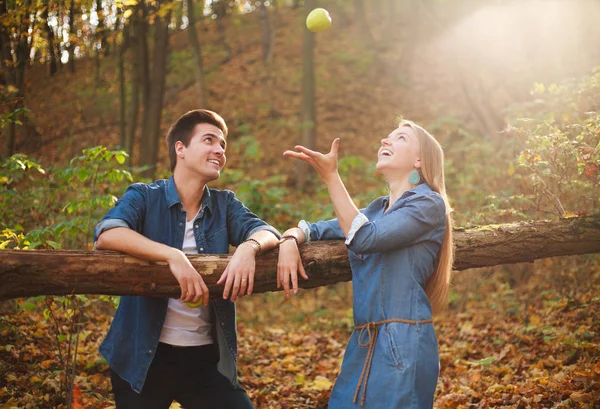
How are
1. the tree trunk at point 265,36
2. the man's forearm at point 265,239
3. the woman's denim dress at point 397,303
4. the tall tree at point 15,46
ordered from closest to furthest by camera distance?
the woman's denim dress at point 397,303
the man's forearm at point 265,239
the tall tree at point 15,46
the tree trunk at point 265,36

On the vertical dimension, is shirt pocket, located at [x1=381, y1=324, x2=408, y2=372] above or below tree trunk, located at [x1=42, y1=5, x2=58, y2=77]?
below

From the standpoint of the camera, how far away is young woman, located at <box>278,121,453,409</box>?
2752 millimetres

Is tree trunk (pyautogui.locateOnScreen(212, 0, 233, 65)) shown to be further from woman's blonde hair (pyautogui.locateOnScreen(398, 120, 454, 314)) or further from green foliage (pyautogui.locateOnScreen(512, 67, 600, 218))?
woman's blonde hair (pyautogui.locateOnScreen(398, 120, 454, 314))

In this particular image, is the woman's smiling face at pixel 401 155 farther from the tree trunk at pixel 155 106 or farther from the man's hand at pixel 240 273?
the tree trunk at pixel 155 106

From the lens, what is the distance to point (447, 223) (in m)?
3.09

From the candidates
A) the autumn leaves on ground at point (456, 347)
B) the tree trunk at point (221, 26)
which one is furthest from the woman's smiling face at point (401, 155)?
the tree trunk at point (221, 26)

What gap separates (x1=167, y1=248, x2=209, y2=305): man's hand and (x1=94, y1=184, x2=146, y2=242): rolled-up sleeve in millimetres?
368

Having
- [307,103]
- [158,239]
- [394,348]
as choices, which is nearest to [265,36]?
[307,103]

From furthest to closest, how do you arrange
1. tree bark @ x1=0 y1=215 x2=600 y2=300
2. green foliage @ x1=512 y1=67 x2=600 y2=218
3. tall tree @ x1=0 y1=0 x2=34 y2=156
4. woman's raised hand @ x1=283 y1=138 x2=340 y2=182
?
tall tree @ x1=0 y1=0 x2=34 y2=156 < green foliage @ x1=512 y1=67 x2=600 y2=218 < woman's raised hand @ x1=283 y1=138 x2=340 y2=182 < tree bark @ x1=0 y1=215 x2=600 y2=300

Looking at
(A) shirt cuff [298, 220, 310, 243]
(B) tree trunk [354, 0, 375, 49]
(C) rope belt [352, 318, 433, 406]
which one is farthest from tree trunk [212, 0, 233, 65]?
(C) rope belt [352, 318, 433, 406]

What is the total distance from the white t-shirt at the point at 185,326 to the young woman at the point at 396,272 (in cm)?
57

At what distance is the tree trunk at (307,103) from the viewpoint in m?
13.1

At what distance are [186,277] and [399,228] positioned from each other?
1.18 metres

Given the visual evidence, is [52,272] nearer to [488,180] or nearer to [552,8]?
[488,180]
